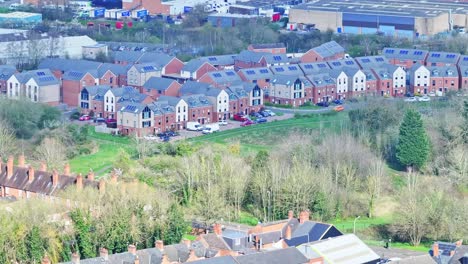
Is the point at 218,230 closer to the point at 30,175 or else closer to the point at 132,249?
the point at 132,249

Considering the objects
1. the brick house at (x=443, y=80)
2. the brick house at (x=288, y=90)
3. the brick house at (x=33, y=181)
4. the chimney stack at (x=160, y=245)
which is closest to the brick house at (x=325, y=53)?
the brick house at (x=288, y=90)

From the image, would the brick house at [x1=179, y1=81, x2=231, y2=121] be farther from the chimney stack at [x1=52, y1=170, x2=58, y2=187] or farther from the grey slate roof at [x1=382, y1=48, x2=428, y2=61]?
the chimney stack at [x1=52, y1=170, x2=58, y2=187]

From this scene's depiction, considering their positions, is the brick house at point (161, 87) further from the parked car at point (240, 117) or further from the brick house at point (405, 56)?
the brick house at point (405, 56)

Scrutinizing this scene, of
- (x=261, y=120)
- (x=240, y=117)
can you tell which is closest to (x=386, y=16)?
(x=240, y=117)

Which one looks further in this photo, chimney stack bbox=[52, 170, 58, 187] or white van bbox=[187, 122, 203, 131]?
white van bbox=[187, 122, 203, 131]

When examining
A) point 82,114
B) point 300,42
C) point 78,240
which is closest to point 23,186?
point 78,240

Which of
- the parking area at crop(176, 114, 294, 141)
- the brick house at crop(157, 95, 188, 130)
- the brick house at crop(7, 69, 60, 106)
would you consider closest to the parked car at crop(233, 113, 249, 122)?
the parking area at crop(176, 114, 294, 141)
